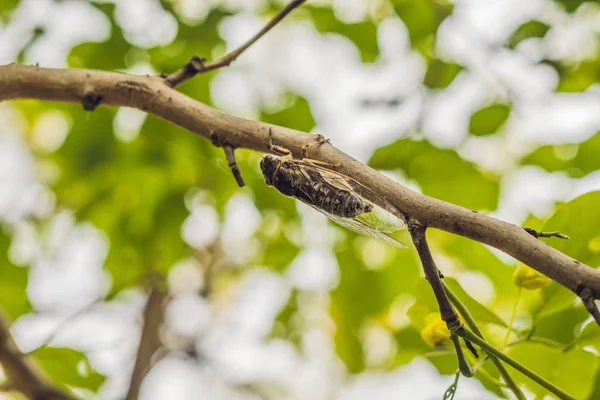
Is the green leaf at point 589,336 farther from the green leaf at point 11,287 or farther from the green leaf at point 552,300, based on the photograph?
the green leaf at point 11,287

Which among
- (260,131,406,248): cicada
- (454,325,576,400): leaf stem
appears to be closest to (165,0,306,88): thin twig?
(260,131,406,248): cicada

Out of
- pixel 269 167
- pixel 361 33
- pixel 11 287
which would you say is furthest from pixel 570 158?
pixel 11 287

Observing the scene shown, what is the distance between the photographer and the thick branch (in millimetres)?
620

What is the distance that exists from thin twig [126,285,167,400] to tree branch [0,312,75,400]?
9.4 inches

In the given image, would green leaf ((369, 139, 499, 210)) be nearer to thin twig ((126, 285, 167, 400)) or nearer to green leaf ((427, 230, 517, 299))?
green leaf ((427, 230, 517, 299))

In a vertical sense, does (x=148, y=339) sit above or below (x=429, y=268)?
above

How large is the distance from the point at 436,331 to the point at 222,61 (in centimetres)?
56

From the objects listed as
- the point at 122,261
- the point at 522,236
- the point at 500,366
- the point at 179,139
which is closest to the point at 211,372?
the point at 122,261

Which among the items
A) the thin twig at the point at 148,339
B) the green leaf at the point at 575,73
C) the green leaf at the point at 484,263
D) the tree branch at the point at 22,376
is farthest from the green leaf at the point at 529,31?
the tree branch at the point at 22,376

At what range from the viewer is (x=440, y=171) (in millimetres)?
1531

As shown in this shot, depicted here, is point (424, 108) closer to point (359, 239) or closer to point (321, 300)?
point (359, 239)

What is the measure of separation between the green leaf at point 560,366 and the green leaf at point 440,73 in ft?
3.07

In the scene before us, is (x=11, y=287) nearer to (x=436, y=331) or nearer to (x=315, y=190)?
(x=315, y=190)

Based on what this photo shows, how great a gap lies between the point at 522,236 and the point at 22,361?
129 centimetres
